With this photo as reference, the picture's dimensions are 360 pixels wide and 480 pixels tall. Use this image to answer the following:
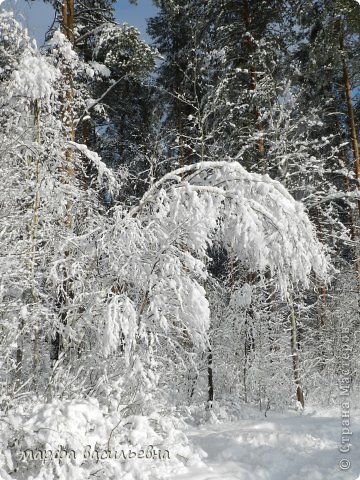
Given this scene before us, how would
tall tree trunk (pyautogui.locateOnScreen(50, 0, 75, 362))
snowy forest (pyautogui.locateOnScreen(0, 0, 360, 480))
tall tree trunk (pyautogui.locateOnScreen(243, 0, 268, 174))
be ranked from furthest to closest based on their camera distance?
tall tree trunk (pyautogui.locateOnScreen(243, 0, 268, 174))
tall tree trunk (pyautogui.locateOnScreen(50, 0, 75, 362))
snowy forest (pyautogui.locateOnScreen(0, 0, 360, 480))

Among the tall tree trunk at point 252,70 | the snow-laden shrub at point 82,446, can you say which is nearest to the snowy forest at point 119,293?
the snow-laden shrub at point 82,446

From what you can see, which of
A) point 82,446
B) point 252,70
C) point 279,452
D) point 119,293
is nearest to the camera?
point 82,446

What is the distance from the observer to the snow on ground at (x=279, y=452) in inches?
186

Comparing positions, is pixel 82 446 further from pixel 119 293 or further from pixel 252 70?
pixel 252 70

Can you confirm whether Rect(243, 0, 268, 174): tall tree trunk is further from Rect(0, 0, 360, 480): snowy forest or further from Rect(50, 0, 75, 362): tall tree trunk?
Rect(50, 0, 75, 362): tall tree trunk

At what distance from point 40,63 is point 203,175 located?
2705mm

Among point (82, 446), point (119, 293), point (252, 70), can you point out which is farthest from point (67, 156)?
point (252, 70)

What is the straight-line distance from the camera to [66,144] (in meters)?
6.64

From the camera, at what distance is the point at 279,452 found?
5.30m

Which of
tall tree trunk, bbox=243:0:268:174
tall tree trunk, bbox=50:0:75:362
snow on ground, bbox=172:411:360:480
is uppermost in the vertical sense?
tall tree trunk, bbox=243:0:268:174

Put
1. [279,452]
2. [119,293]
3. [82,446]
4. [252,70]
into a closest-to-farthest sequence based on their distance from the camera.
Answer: [82,446] → [279,452] → [119,293] → [252,70]

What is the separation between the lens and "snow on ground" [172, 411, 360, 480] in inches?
186

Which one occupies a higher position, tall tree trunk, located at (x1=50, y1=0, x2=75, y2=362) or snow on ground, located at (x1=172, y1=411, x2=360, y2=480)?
tall tree trunk, located at (x1=50, y1=0, x2=75, y2=362)

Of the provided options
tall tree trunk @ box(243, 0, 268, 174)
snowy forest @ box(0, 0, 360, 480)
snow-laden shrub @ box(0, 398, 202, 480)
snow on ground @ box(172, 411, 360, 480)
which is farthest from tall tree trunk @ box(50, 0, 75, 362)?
tall tree trunk @ box(243, 0, 268, 174)
